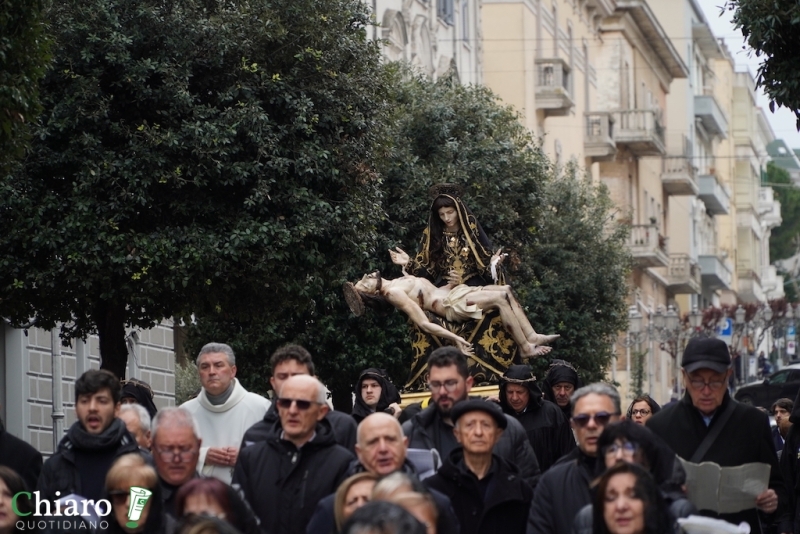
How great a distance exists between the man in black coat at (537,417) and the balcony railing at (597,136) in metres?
46.8

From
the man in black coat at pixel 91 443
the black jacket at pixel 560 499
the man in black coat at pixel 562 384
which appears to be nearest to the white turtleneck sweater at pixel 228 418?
the man in black coat at pixel 91 443

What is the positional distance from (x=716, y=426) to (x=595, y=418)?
1162 millimetres

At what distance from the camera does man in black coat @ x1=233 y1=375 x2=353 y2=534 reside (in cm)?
923

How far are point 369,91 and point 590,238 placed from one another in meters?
17.8

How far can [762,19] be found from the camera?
52.3 ft

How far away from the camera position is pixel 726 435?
966 centimetres

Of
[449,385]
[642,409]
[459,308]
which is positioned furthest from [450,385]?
[459,308]

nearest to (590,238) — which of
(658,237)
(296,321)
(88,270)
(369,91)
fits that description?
(296,321)

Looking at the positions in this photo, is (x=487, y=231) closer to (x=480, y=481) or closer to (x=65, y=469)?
(x=65, y=469)

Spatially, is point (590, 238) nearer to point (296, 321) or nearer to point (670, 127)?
point (296, 321)

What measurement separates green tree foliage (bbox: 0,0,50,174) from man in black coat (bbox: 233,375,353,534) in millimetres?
6499

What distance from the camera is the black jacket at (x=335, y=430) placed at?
9961 millimetres

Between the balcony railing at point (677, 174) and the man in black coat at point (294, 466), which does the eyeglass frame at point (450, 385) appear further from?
the balcony railing at point (677, 174)

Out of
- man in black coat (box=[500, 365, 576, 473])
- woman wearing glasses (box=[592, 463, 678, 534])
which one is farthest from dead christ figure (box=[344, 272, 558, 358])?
woman wearing glasses (box=[592, 463, 678, 534])
